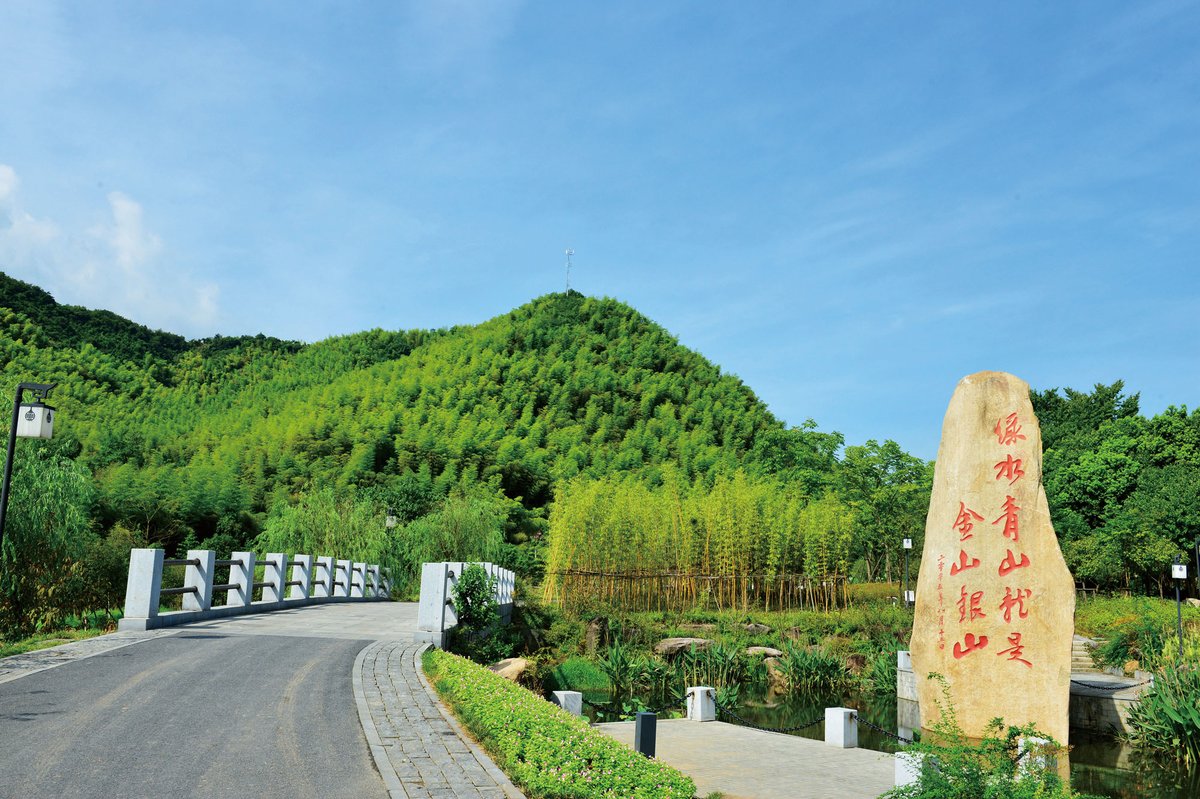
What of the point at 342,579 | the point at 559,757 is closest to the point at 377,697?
the point at 559,757

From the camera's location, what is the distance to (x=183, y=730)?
6.83 metres

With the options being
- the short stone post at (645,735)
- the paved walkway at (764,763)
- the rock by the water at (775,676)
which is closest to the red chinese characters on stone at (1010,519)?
the paved walkway at (764,763)

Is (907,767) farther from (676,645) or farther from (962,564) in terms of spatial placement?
(676,645)

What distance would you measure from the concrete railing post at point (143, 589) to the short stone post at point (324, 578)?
8203 mm

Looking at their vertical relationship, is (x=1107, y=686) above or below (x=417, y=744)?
below

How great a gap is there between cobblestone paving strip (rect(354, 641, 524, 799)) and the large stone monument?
5.78m

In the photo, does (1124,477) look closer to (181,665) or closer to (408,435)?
(408,435)

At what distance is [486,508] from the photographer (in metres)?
31.6

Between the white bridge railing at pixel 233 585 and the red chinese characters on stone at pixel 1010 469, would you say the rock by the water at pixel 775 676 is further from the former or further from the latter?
the white bridge railing at pixel 233 585

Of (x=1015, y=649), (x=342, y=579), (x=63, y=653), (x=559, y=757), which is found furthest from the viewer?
(x=342, y=579)

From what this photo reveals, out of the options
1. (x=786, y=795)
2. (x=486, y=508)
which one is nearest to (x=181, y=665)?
(x=786, y=795)

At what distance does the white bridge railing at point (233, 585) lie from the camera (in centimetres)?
1248

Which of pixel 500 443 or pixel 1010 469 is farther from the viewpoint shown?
pixel 500 443

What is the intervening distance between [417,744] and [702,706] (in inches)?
239
